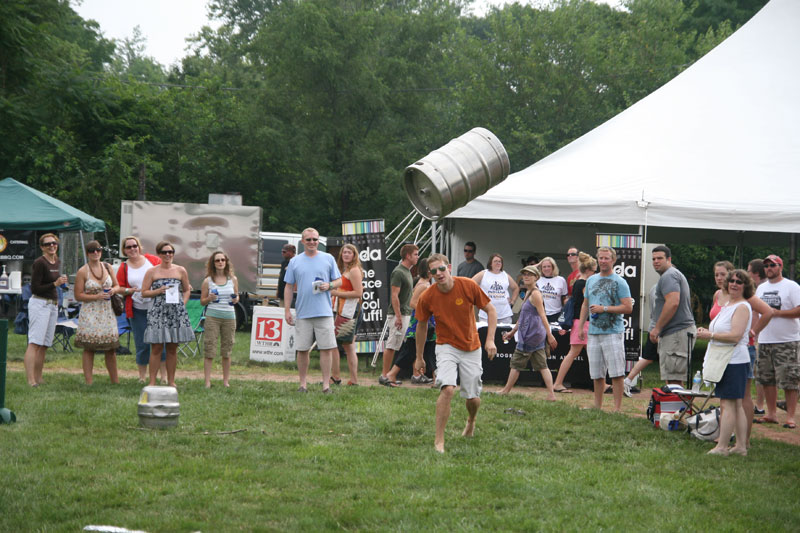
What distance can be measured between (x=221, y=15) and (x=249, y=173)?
22.7 metres

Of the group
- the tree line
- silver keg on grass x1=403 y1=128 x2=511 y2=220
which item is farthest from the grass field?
the tree line

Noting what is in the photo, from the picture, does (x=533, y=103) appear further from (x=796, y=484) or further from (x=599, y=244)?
(x=796, y=484)

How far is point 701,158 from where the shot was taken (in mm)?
Answer: 14055

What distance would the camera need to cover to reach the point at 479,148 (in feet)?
23.7

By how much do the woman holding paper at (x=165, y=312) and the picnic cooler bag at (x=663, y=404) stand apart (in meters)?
5.04

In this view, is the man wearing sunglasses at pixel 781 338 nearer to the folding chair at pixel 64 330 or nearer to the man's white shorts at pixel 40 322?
the man's white shorts at pixel 40 322

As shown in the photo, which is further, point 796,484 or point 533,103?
point 533,103

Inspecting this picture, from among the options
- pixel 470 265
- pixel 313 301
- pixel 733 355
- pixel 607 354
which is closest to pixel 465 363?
pixel 733 355

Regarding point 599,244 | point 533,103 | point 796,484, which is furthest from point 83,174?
point 796,484

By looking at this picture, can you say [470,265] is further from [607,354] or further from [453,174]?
[453,174]

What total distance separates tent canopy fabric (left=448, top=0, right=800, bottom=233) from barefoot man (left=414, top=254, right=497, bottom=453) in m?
6.13

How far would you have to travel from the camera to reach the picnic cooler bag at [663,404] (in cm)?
859

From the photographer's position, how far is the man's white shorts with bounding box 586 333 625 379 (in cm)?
932

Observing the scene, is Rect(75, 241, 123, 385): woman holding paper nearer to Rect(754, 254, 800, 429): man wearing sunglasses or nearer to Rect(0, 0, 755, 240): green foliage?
Rect(754, 254, 800, 429): man wearing sunglasses
